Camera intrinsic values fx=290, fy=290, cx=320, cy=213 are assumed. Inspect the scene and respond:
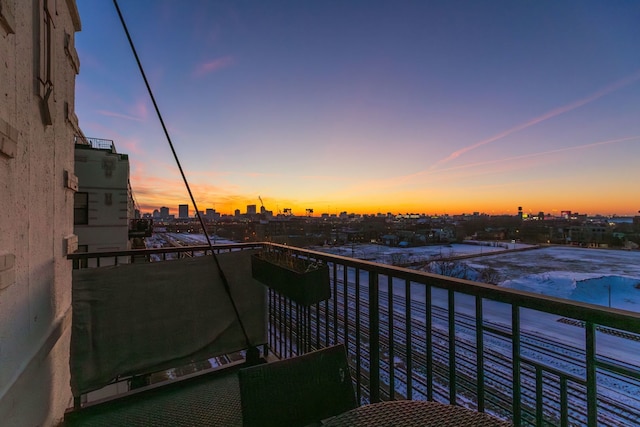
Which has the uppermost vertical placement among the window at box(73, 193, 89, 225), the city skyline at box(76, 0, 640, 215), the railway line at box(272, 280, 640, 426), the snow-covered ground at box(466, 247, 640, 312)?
the city skyline at box(76, 0, 640, 215)

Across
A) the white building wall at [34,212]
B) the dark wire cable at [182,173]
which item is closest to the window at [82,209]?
the white building wall at [34,212]

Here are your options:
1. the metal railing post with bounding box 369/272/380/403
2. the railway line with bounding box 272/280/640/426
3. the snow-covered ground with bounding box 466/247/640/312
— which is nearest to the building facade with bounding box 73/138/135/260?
the railway line with bounding box 272/280/640/426

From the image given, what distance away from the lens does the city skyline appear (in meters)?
4.08

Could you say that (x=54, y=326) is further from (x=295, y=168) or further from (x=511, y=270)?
(x=511, y=270)

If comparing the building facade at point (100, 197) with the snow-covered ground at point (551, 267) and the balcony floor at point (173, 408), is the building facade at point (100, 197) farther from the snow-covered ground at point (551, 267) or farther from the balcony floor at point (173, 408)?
the balcony floor at point (173, 408)

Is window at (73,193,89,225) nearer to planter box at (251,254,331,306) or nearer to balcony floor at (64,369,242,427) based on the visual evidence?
balcony floor at (64,369,242,427)

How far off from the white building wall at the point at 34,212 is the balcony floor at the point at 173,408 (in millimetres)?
216

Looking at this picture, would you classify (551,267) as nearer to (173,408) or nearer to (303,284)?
(303,284)

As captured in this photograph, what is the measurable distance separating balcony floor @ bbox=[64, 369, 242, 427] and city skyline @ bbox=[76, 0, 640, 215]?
1359 mm

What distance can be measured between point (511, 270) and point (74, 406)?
104 ft

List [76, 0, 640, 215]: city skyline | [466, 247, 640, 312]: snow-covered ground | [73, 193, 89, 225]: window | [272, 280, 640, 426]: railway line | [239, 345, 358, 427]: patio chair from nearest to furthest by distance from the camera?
[239, 345, 358, 427]: patio chair, [272, 280, 640, 426]: railway line, [76, 0, 640, 215]: city skyline, [73, 193, 89, 225]: window, [466, 247, 640, 312]: snow-covered ground

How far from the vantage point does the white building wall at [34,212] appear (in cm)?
102

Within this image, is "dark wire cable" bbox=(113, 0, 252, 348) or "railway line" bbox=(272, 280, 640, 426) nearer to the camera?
"railway line" bbox=(272, 280, 640, 426)

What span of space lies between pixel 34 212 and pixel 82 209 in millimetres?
15404
